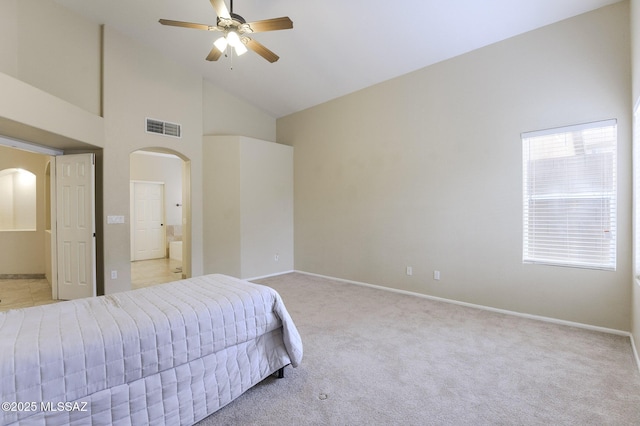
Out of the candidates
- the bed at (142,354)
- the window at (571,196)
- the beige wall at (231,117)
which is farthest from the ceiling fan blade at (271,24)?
the beige wall at (231,117)

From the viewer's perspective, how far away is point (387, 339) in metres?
2.96

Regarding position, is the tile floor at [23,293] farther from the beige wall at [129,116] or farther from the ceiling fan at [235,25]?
the ceiling fan at [235,25]

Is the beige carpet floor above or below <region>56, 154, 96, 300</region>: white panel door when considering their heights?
below

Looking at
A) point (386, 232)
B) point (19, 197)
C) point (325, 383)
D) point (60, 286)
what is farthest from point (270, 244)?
point (19, 197)

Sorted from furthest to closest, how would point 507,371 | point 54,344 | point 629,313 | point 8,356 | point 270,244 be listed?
point 270,244 → point 629,313 → point 507,371 → point 54,344 → point 8,356

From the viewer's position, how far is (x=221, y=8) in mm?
2559

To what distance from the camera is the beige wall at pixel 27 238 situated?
5531 millimetres

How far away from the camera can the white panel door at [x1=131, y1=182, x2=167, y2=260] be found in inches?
306

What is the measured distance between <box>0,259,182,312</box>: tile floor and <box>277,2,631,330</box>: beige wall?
3.16 metres

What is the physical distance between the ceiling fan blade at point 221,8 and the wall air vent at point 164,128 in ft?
9.10

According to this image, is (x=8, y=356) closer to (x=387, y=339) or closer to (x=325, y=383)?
(x=325, y=383)

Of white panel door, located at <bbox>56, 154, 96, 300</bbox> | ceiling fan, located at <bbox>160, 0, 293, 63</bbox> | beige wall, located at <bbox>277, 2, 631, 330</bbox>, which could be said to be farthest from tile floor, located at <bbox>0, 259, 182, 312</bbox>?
ceiling fan, located at <bbox>160, 0, 293, 63</bbox>

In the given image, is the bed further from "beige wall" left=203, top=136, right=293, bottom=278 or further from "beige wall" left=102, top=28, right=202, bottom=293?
"beige wall" left=203, top=136, right=293, bottom=278

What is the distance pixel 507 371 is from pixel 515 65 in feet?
11.2
